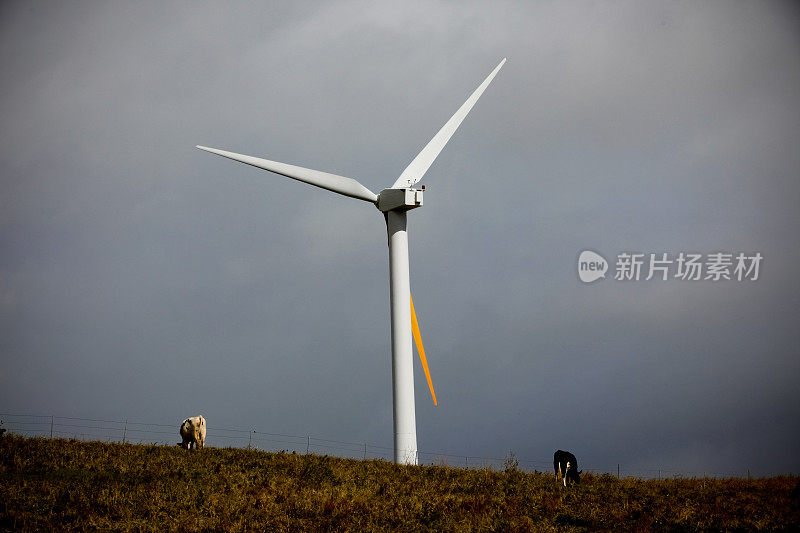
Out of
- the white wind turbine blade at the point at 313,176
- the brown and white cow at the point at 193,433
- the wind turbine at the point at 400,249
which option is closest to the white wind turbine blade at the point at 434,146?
the wind turbine at the point at 400,249

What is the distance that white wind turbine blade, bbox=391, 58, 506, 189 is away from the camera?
138 ft

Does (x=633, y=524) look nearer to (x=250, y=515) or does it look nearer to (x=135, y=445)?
(x=250, y=515)

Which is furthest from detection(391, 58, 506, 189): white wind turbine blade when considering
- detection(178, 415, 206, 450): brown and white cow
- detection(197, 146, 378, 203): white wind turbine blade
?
detection(178, 415, 206, 450): brown and white cow

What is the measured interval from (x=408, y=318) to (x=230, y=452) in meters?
10.9

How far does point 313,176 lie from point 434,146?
6763mm

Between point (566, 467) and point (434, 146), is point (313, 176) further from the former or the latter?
point (566, 467)

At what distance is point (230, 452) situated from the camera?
1303 inches

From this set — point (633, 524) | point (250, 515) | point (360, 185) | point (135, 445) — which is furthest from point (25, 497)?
point (360, 185)

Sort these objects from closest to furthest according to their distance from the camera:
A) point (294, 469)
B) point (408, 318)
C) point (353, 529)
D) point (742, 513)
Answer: point (353, 529) < point (742, 513) < point (294, 469) < point (408, 318)

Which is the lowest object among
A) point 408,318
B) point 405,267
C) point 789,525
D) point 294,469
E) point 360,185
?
point 789,525

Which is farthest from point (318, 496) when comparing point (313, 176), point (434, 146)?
point (434, 146)

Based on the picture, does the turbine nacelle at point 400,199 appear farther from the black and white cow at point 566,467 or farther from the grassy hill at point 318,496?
the black and white cow at point 566,467

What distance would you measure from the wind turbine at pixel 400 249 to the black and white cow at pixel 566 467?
6.69 m

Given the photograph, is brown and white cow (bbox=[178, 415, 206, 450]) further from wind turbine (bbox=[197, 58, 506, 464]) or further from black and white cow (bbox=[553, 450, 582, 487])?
black and white cow (bbox=[553, 450, 582, 487])
